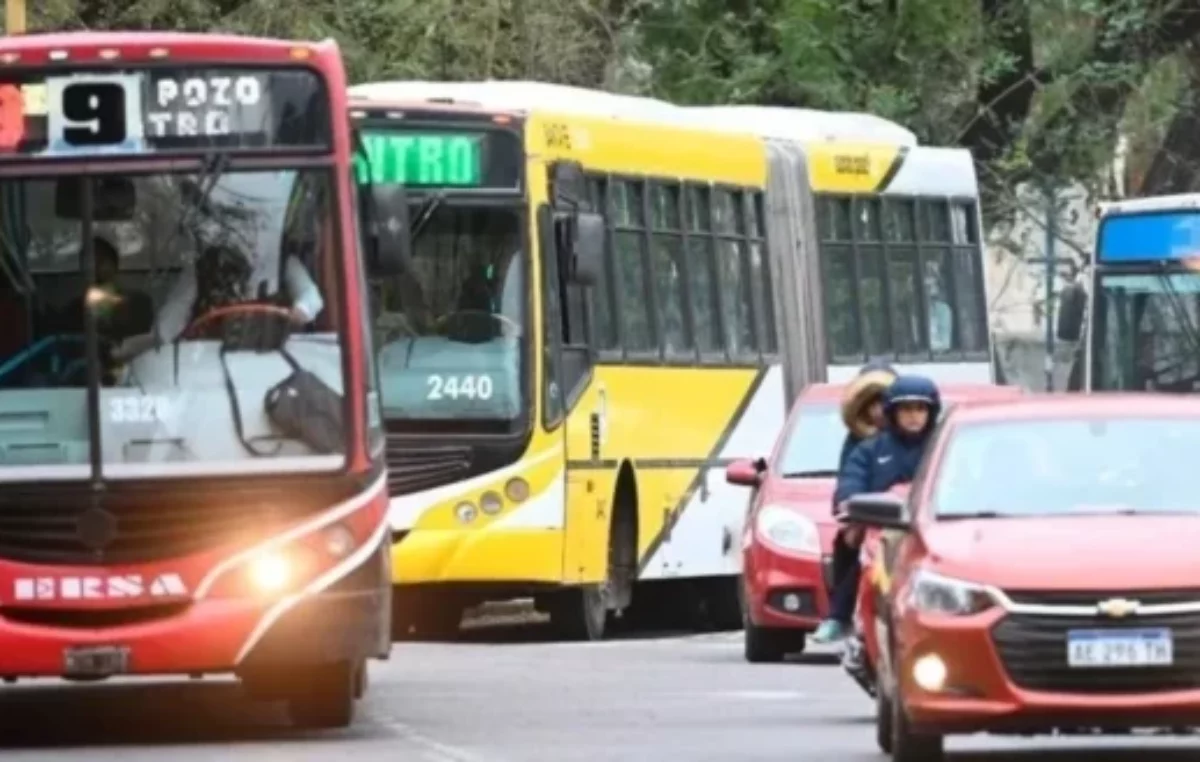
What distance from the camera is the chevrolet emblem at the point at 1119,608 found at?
1430cm

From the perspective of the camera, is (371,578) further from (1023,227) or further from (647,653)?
(1023,227)

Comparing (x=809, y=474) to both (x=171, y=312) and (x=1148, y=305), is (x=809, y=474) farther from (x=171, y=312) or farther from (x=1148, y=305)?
(x=171, y=312)

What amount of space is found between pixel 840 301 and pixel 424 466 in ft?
24.7

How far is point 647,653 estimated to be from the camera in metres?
25.7

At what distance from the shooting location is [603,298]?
1096 inches

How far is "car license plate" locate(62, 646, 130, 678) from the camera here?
17.2m

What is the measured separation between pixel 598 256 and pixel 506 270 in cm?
62

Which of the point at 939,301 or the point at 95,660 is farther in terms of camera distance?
the point at 939,301

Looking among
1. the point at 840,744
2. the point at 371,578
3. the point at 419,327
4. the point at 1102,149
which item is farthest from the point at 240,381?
the point at 1102,149

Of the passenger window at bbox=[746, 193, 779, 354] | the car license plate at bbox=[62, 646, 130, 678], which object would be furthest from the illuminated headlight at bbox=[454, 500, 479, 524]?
the car license plate at bbox=[62, 646, 130, 678]

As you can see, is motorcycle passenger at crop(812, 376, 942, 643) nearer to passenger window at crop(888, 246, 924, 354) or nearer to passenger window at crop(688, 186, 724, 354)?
passenger window at crop(688, 186, 724, 354)

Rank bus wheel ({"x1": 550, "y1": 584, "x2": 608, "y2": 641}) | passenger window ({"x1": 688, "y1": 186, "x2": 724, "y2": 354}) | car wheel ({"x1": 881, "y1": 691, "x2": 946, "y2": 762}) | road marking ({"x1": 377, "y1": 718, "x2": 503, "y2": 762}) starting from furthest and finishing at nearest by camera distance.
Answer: passenger window ({"x1": 688, "y1": 186, "x2": 724, "y2": 354}), bus wheel ({"x1": 550, "y1": 584, "x2": 608, "y2": 641}), road marking ({"x1": 377, "y1": 718, "x2": 503, "y2": 762}), car wheel ({"x1": 881, "y1": 691, "x2": 946, "y2": 762})

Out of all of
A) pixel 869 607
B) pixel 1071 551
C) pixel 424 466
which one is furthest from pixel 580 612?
pixel 1071 551

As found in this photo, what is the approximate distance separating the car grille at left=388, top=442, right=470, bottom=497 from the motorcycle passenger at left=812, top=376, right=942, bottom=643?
7.36 metres
